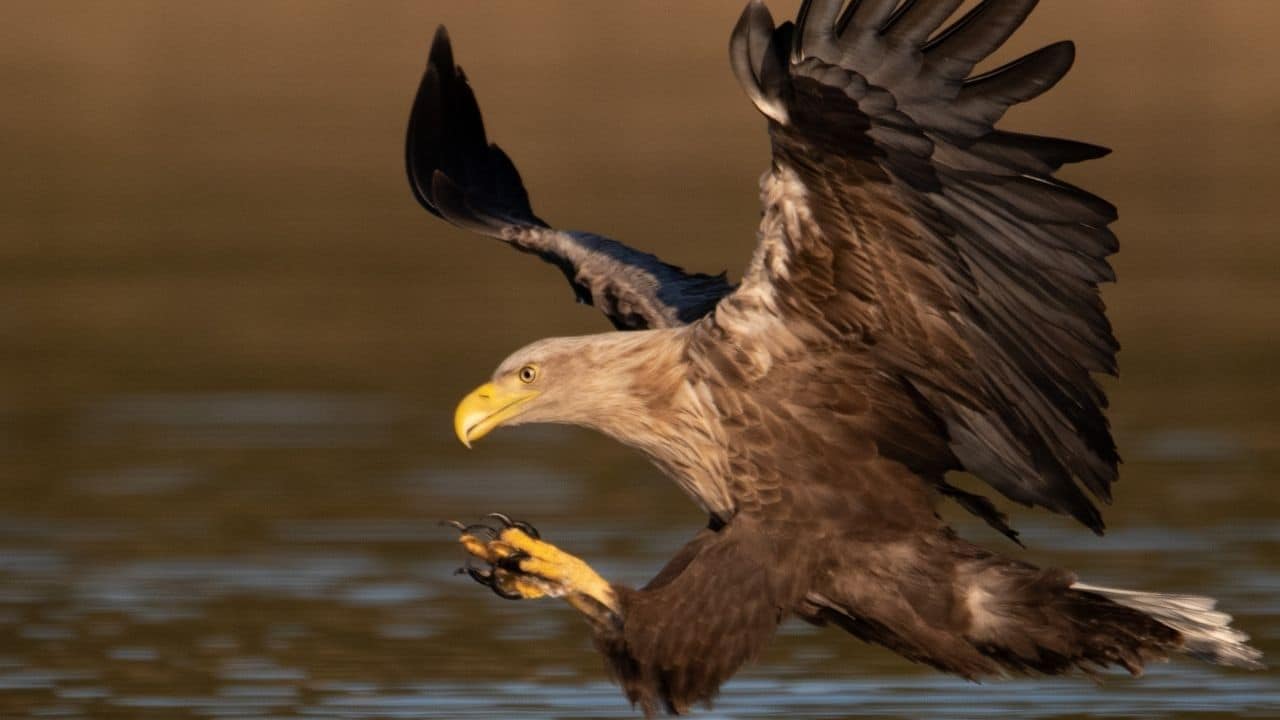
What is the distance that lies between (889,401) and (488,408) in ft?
3.32

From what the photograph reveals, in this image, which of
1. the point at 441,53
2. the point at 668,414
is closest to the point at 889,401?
the point at 668,414

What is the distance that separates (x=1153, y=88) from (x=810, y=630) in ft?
60.3

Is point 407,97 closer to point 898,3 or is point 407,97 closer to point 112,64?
point 112,64

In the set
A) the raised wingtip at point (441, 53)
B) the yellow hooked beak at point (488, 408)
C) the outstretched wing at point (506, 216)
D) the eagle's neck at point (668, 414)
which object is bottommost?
the eagle's neck at point (668, 414)

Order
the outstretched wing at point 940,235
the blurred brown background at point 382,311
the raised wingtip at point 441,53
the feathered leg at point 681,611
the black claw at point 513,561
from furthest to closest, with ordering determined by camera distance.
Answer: the blurred brown background at point 382,311 → the raised wingtip at point 441,53 → the black claw at point 513,561 → the feathered leg at point 681,611 → the outstretched wing at point 940,235

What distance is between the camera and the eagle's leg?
26.0 feet

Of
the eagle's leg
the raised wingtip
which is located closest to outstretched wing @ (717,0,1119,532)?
the eagle's leg

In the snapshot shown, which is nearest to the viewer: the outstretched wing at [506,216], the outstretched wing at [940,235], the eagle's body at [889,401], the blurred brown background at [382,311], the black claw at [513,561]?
the outstretched wing at [940,235]

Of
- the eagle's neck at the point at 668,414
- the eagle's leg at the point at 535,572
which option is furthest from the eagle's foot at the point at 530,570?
the eagle's neck at the point at 668,414

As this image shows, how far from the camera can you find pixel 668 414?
7.93 meters

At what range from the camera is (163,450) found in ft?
43.2

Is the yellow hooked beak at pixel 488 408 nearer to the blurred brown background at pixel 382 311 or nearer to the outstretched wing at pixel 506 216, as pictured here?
the outstretched wing at pixel 506 216

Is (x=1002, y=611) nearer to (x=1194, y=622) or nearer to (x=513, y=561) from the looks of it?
(x=1194, y=622)

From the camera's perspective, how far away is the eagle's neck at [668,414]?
7926 mm
